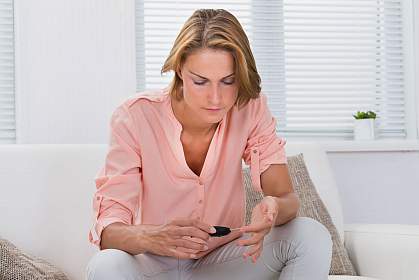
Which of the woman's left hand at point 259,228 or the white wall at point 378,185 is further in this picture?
the white wall at point 378,185

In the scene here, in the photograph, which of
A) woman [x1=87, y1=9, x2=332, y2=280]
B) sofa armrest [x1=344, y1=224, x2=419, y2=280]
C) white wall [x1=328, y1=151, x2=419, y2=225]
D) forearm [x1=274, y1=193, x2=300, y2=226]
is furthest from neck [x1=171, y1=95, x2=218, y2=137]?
white wall [x1=328, y1=151, x2=419, y2=225]

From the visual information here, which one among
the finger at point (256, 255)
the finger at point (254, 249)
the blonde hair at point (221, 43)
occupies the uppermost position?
the blonde hair at point (221, 43)

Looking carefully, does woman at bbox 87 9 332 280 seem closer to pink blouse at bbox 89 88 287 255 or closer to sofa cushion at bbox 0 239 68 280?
pink blouse at bbox 89 88 287 255

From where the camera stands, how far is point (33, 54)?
3.17 metres

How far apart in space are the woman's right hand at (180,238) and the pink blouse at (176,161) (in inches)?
8.7

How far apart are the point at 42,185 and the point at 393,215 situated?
173 centimetres

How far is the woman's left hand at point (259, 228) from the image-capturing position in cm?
170

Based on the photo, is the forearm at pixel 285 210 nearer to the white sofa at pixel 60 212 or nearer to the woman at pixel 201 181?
the woman at pixel 201 181

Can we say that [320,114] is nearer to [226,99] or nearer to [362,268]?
[362,268]

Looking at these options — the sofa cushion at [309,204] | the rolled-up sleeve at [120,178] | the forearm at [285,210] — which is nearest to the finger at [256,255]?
the forearm at [285,210]

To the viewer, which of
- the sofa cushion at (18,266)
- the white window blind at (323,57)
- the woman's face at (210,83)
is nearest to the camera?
the woman's face at (210,83)

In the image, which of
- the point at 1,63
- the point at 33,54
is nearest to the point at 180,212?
the point at 33,54

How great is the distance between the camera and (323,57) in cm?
364

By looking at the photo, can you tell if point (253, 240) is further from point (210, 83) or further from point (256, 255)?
point (210, 83)
